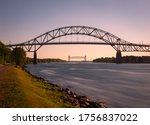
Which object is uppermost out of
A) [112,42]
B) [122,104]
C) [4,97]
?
[112,42]

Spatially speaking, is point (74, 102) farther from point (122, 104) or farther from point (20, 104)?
point (20, 104)

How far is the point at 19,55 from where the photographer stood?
8444 cm

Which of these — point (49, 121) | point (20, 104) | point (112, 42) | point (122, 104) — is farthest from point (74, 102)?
point (112, 42)

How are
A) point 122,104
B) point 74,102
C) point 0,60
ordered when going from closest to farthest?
1. point 74,102
2. point 122,104
3. point 0,60

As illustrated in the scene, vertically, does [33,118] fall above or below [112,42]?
below

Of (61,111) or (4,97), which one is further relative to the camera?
(4,97)

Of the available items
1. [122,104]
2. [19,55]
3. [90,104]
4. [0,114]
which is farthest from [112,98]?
[19,55]

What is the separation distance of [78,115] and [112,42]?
147 metres

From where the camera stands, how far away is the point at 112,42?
15900 cm

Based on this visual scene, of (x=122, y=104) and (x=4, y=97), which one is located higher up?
(x=4, y=97)

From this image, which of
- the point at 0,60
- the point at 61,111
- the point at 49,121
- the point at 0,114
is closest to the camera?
the point at 49,121

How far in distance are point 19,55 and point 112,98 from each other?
2313 inches

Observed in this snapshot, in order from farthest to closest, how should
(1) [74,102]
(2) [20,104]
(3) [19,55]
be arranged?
(3) [19,55], (1) [74,102], (2) [20,104]

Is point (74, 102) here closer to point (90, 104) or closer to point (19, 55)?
point (90, 104)
